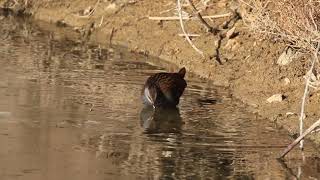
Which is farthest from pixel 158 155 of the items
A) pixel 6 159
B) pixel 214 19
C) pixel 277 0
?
pixel 214 19

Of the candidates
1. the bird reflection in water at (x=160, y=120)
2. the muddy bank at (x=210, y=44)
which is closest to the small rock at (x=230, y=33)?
the muddy bank at (x=210, y=44)

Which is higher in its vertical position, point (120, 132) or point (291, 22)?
point (291, 22)

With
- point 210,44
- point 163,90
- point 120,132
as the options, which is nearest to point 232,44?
point 210,44

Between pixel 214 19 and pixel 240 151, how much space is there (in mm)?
9101

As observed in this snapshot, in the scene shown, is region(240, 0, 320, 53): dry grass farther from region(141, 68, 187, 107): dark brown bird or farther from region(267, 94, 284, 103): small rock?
region(141, 68, 187, 107): dark brown bird

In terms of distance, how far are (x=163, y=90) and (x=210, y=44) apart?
193 inches

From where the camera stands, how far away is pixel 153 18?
2050cm

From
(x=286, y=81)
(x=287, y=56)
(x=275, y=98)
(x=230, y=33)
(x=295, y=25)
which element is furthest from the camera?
(x=230, y=33)

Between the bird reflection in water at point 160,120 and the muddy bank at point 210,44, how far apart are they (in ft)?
4.47

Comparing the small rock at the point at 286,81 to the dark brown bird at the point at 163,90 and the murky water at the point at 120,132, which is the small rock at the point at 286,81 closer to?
the murky water at the point at 120,132

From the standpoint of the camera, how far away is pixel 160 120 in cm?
1316

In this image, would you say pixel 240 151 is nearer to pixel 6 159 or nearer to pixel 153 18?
pixel 6 159

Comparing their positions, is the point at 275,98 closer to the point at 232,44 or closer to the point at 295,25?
the point at 295,25

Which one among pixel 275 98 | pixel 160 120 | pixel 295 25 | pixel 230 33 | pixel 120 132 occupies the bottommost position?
pixel 160 120
